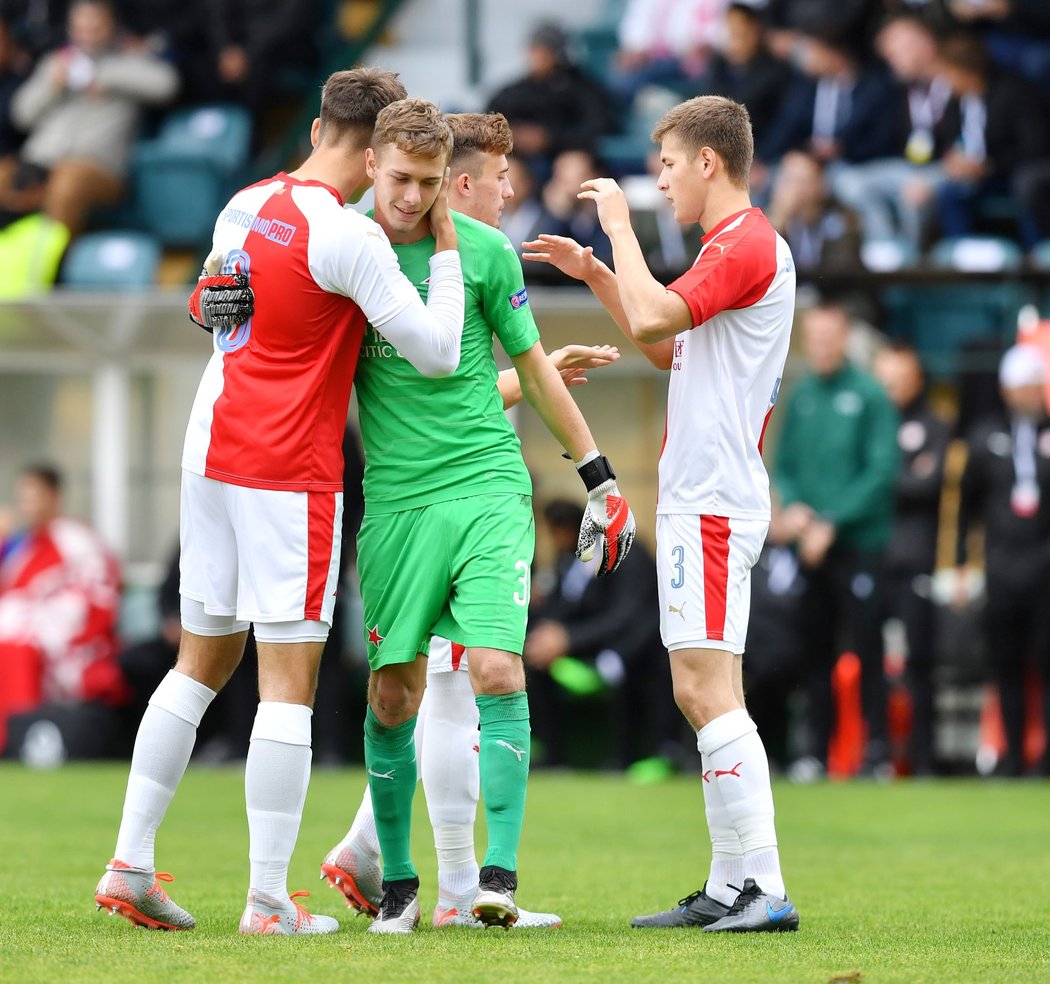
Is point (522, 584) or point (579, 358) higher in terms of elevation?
point (579, 358)

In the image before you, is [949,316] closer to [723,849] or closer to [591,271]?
[591,271]

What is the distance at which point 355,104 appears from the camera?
5242mm

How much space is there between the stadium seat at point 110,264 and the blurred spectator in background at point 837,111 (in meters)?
5.20

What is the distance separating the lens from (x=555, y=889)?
6.51 m

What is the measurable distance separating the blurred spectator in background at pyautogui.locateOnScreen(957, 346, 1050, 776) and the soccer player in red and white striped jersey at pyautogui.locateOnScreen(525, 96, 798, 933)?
669 centimetres

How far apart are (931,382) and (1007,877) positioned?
7.13 metres

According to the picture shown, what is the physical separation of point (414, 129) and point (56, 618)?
8.93 metres

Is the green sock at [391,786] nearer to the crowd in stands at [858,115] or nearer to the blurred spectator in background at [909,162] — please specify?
the crowd in stands at [858,115]

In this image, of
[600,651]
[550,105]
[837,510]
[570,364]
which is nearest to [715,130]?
[570,364]

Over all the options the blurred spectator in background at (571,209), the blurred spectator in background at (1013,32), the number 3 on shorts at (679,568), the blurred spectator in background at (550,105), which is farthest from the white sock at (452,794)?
the blurred spectator in background at (1013,32)

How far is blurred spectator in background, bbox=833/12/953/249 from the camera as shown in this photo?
47.6 ft

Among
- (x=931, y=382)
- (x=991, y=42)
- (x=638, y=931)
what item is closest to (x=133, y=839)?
(x=638, y=931)

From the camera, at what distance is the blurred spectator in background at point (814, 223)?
13156 mm

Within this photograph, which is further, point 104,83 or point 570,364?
point 104,83
